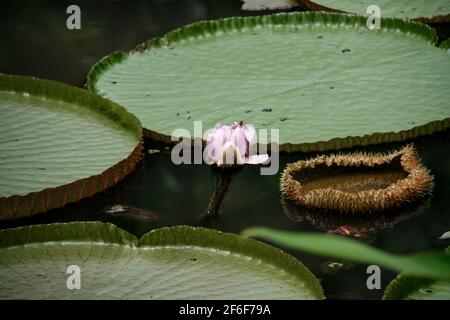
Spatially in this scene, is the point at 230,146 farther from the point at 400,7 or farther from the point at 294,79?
the point at 400,7

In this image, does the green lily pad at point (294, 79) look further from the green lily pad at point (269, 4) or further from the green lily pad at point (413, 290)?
the green lily pad at point (413, 290)

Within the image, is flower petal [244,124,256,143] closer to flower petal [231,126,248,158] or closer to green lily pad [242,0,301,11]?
flower petal [231,126,248,158]

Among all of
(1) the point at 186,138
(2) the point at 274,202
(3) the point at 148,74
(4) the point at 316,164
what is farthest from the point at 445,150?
(3) the point at 148,74

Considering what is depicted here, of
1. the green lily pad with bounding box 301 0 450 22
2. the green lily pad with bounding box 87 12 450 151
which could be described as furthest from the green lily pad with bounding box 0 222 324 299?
the green lily pad with bounding box 301 0 450 22

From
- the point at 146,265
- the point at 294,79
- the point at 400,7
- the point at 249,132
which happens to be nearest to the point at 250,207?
the point at 249,132
